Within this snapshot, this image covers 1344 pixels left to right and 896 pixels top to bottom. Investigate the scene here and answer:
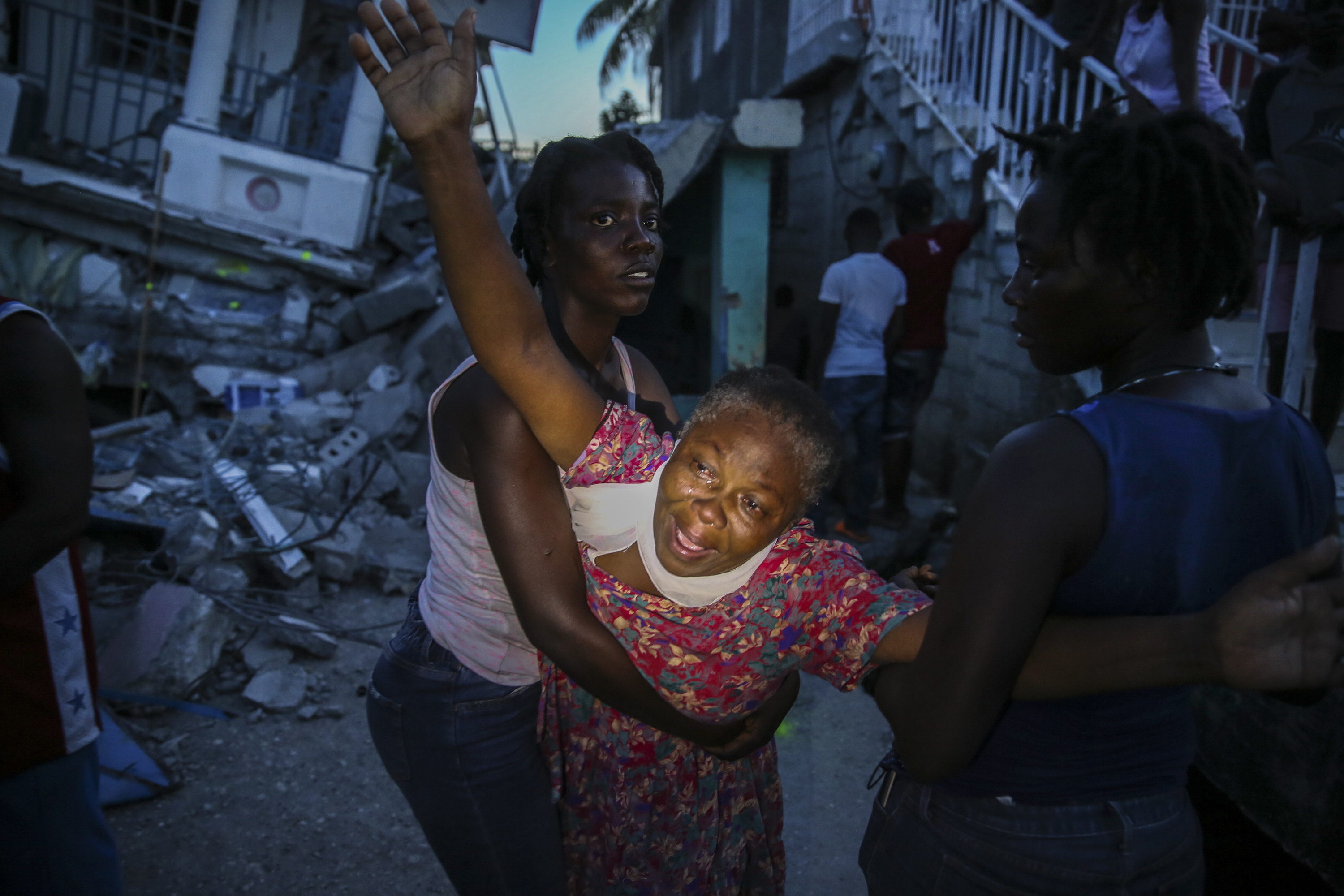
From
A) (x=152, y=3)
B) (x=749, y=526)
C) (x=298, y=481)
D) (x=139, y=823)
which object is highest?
(x=152, y=3)

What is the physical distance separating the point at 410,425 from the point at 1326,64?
6.22m

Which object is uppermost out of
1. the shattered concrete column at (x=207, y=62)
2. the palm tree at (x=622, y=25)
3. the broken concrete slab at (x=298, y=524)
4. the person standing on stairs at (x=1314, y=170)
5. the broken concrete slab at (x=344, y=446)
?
the palm tree at (x=622, y=25)

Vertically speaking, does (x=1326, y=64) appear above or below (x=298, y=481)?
above

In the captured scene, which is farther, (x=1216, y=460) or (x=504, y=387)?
(x=504, y=387)

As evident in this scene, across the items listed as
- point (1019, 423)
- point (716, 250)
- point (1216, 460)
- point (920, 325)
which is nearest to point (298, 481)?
point (716, 250)

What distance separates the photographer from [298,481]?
598cm

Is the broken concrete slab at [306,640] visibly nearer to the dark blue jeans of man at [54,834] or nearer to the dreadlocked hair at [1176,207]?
the dark blue jeans of man at [54,834]

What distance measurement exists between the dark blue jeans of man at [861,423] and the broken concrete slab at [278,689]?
3334 mm

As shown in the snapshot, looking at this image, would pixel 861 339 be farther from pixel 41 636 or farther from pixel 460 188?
pixel 41 636

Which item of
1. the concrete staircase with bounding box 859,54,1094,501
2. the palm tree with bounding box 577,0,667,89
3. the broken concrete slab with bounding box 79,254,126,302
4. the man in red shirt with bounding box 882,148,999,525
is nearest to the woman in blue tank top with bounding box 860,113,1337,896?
the concrete staircase with bounding box 859,54,1094,501

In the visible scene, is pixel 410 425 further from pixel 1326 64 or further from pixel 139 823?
pixel 1326 64

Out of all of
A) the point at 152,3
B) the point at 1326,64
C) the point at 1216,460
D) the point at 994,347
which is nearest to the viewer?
A: the point at 1216,460

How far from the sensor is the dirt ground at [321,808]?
10.0ft

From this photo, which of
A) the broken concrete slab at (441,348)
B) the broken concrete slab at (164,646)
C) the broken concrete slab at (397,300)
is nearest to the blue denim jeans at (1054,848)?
the broken concrete slab at (164,646)
